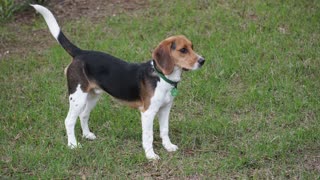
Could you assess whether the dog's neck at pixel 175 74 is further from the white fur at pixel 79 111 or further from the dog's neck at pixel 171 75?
the white fur at pixel 79 111

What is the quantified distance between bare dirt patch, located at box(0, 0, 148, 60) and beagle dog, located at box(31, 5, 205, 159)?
3.69m

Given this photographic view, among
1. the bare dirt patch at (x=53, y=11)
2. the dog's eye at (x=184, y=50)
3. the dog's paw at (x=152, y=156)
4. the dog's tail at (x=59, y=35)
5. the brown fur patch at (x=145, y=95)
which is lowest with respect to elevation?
the bare dirt patch at (x=53, y=11)

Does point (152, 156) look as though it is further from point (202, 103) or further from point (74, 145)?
point (202, 103)

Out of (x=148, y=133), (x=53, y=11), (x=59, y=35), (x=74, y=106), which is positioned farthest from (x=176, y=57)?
(x=53, y=11)

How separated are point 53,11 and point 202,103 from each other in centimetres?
498

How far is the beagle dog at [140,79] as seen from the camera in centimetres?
591

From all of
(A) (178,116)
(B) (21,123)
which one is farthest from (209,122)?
(B) (21,123)

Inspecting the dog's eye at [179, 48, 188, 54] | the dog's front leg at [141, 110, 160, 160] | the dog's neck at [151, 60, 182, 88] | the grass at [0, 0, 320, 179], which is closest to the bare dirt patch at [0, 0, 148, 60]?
the grass at [0, 0, 320, 179]

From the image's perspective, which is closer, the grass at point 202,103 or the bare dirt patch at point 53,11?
the grass at point 202,103

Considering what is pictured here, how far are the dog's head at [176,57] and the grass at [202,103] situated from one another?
3.17 ft

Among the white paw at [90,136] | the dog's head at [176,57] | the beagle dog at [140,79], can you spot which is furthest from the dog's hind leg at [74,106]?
the dog's head at [176,57]

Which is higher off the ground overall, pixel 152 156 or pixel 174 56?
pixel 174 56

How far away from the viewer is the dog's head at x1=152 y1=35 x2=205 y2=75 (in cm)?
588

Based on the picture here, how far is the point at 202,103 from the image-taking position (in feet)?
25.0
